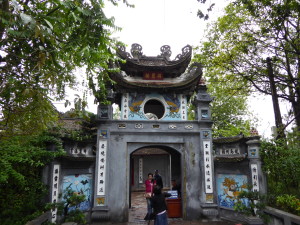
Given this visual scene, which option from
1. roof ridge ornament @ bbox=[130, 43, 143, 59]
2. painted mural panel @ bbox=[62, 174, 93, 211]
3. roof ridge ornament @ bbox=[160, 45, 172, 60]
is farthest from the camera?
roof ridge ornament @ bbox=[160, 45, 172, 60]

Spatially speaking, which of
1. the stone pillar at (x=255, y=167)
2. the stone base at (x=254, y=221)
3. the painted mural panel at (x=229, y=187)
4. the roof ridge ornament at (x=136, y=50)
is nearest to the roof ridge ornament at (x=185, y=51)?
the roof ridge ornament at (x=136, y=50)

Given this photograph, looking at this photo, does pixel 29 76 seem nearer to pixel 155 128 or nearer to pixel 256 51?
pixel 155 128

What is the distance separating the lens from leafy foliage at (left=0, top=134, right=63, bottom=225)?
461cm

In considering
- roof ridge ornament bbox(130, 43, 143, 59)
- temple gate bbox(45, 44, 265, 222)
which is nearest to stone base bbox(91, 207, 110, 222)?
temple gate bbox(45, 44, 265, 222)

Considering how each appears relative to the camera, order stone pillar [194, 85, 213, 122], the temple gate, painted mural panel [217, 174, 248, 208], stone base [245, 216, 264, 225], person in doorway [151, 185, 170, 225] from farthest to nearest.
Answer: stone pillar [194, 85, 213, 122], painted mural panel [217, 174, 248, 208], the temple gate, stone base [245, 216, 264, 225], person in doorway [151, 185, 170, 225]

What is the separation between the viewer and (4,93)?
421cm

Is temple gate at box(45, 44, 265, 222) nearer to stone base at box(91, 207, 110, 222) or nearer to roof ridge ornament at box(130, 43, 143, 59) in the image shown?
stone base at box(91, 207, 110, 222)

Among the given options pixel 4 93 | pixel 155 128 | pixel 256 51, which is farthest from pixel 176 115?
pixel 4 93

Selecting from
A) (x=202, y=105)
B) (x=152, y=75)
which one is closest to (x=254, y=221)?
(x=202, y=105)

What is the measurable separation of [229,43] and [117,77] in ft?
21.1

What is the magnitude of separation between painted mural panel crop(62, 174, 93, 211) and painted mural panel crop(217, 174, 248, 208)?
14.9 ft

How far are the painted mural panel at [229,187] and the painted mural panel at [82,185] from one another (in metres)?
4.53

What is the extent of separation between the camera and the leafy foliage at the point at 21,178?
15.1 feet

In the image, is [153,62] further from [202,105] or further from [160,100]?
[202,105]
